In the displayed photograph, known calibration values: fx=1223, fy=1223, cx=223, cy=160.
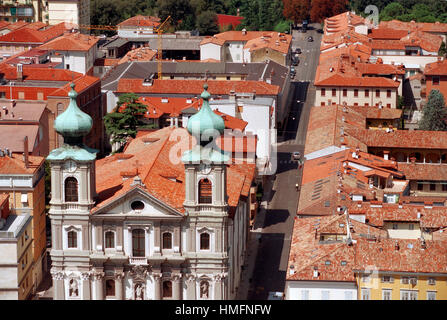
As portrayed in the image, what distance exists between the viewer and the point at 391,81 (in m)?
138

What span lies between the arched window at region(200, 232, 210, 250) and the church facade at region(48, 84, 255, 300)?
60mm

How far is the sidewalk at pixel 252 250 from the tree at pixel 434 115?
27248 millimetres

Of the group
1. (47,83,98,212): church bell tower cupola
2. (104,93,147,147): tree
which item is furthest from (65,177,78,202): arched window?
(104,93,147,147): tree

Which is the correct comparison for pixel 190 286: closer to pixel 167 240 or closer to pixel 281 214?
pixel 167 240

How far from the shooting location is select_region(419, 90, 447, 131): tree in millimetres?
131900

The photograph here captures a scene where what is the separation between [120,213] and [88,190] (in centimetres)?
234

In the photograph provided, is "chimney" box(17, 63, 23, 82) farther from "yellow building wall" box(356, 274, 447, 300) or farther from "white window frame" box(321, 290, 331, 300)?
"yellow building wall" box(356, 274, 447, 300)

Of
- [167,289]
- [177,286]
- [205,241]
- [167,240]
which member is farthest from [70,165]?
A: [177,286]

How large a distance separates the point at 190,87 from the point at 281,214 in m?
33.7

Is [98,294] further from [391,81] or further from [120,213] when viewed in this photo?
[391,81]

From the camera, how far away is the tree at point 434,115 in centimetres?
13190

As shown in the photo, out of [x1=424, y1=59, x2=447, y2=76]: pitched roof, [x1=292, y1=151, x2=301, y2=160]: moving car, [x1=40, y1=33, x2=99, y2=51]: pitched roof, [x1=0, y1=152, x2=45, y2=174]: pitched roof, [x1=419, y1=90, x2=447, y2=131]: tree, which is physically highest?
[x1=0, y1=152, x2=45, y2=174]: pitched roof
